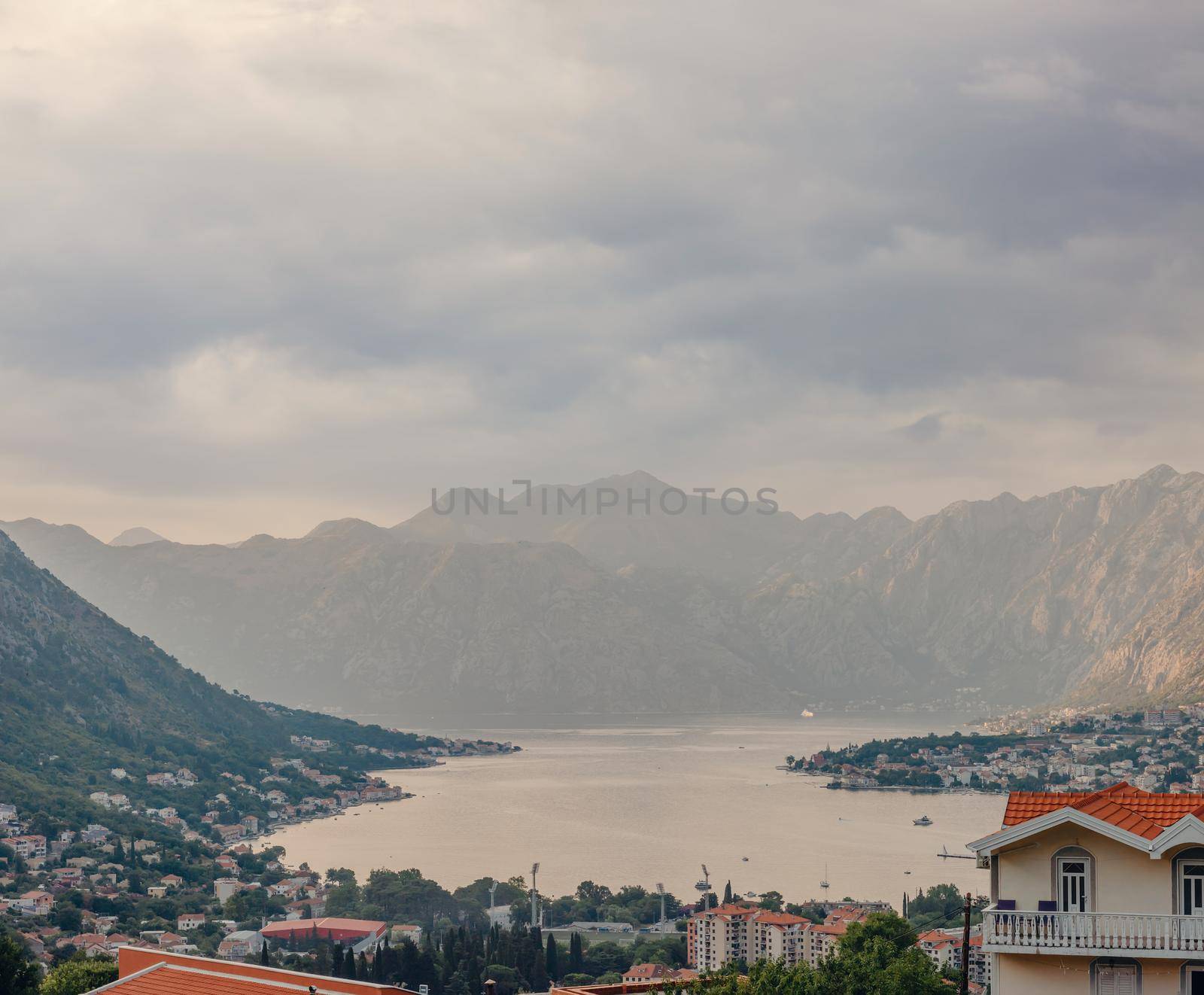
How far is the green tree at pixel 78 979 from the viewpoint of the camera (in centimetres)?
3644

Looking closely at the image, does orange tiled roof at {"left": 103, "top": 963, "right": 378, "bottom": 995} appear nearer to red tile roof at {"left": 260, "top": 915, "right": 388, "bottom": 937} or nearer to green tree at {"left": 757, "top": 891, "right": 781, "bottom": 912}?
red tile roof at {"left": 260, "top": 915, "right": 388, "bottom": 937}

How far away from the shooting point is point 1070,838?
13.4 metres

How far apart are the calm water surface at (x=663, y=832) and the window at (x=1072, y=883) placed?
79.3m

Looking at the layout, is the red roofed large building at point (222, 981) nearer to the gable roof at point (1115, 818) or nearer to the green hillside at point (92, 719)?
the gable roof at point (1115, 818)

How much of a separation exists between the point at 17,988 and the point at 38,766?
99.4 m

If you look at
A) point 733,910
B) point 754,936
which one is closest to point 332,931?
point 733,910

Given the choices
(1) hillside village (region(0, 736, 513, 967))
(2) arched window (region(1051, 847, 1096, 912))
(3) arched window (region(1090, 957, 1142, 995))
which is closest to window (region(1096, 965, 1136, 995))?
(3) arched window (region(1090, 957, 1142, 995))

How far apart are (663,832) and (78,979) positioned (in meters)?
90.0

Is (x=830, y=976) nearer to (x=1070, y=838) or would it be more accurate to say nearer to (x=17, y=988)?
(x=17, y=988)

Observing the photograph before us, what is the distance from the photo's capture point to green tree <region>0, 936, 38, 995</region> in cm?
3694

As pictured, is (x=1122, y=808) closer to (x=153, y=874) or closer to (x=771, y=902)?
(x=771, y=902)

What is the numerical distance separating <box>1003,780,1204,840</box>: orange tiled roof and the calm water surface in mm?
78827

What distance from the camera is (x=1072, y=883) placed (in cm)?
1341

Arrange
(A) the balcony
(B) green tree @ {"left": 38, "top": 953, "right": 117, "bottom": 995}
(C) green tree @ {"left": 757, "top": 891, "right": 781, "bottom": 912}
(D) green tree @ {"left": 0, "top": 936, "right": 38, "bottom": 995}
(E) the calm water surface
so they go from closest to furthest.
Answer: (A) the balcony
(B) green tree @ {"left": 38, "top": 953, "right": 117, "bottom": 995}
(D) green tree @ {"left": 0, "top": 936, "right": 38, "bottom": 995}
(C) green tree @ {"left": 757, "top": 891, "right": 781, "bottom": 912}
(E) the calm water surface
